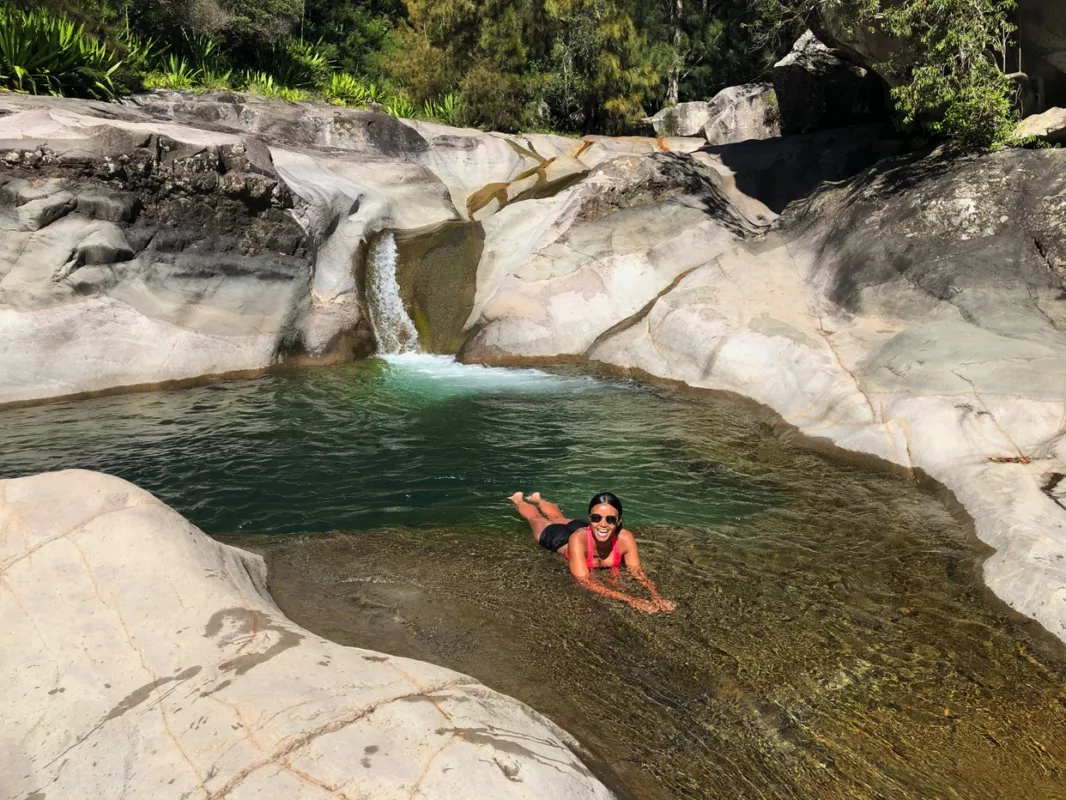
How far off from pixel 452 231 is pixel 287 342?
4.81 m

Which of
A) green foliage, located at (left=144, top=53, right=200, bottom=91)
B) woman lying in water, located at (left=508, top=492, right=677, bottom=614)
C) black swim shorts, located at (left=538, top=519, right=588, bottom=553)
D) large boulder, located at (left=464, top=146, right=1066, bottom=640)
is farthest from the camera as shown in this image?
green foliage, located at (left=144, top=53, right=200, bottom=91)

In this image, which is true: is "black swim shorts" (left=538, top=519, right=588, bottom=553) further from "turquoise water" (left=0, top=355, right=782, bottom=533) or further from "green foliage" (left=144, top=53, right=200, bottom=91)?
"green foliage" (left=144, top=53, right=200, bottom=91)

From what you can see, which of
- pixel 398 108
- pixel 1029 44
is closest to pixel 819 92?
pixel 1029 44

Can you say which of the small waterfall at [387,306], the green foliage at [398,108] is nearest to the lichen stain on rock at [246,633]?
the small waterfall at [387,306]

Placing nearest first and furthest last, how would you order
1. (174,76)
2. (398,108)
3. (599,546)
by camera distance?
(599,546) → (174,76) → (398,108)

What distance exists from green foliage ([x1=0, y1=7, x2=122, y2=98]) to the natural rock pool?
326 inches

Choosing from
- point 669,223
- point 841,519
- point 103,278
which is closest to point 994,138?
point 669,223

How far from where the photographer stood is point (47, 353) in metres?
12.7

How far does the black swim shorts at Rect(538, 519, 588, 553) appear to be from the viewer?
7.14 meters

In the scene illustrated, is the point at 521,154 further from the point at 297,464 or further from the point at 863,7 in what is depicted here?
the point at 297,464

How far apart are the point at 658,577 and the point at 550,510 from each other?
5.19 ft

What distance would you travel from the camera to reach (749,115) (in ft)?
78.7

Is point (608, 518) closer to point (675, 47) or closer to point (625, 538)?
point (625, 538)

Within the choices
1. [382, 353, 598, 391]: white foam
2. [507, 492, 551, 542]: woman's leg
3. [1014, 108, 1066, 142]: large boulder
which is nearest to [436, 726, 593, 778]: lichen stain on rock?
[507, 492, 551, 542]: woman's leg
